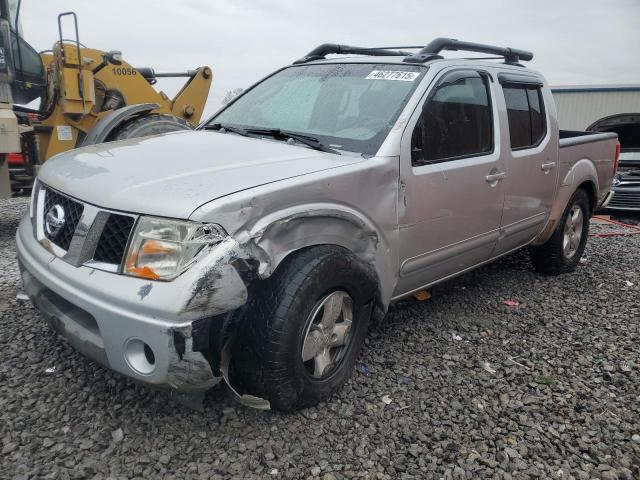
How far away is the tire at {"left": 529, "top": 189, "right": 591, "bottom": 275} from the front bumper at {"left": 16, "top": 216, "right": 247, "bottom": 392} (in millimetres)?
3567

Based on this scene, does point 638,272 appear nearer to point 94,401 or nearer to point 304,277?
point 304,277

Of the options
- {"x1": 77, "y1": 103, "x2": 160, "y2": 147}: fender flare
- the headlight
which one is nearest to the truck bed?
the headlight

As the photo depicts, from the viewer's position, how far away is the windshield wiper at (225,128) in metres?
3.37

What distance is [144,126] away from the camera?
248 inches

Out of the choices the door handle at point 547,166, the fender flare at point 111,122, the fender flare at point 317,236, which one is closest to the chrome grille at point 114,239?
the fender flare at point 317,236

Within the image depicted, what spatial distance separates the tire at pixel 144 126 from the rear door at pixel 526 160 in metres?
4.03

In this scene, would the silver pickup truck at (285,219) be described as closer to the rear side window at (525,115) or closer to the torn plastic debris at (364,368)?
the rear side window at (525,115)

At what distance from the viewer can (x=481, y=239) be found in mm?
3744

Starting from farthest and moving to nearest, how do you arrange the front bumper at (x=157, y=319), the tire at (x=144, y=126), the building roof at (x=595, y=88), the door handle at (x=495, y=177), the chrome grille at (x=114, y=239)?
the building roof at (x=595, y=88), the tire at (x=144, y=126), the door handle at (x=495, y=177), the chrome grille at (x=114, y=239), the front bumper at (x=157, y=319)

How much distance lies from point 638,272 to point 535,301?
1.67 m

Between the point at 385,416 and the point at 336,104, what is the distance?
6.10ft

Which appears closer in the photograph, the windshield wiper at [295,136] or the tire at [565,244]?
the windshield wiper at [295,136]

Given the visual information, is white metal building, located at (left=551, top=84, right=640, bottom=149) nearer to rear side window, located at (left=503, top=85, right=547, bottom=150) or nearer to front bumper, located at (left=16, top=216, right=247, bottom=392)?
rear side window, located at (left=503, top=85, right=547, bottom=150)

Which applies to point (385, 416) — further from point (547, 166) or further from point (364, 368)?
point (547, 166)
